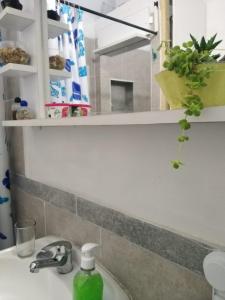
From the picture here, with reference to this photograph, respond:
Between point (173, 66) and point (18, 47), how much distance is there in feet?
2.55

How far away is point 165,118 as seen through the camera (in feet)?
1.53

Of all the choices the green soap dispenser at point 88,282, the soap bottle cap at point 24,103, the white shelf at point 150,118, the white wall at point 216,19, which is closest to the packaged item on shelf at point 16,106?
the soap bottle cap at point 24,103

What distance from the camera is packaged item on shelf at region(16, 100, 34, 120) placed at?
102 cm

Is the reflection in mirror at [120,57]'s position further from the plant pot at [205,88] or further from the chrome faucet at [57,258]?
the chrome faucet at [57,258]

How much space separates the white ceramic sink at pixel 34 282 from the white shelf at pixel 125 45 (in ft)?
2.14

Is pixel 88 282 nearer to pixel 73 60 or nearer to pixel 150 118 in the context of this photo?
pixel 150 118

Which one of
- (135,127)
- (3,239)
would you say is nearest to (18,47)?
(135,127)

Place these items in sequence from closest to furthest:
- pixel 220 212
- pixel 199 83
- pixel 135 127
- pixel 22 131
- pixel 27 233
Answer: pixel 199 83 → pixel 220 212 → pixel 135 127 → pixel 27 233 → pixel 22 131

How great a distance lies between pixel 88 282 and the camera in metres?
0.63

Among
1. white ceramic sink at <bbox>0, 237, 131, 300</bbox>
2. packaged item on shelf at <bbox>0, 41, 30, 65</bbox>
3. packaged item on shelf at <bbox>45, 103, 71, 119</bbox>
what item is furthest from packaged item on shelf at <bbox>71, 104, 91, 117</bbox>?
white ceramic sink at <bbox>0, 237, 131, 300</bbox>

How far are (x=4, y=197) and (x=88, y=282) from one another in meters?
0.75

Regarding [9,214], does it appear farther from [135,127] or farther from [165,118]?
[165,118]

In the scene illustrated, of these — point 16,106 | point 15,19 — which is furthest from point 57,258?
point 15,19

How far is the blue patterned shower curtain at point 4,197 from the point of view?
1214mm
